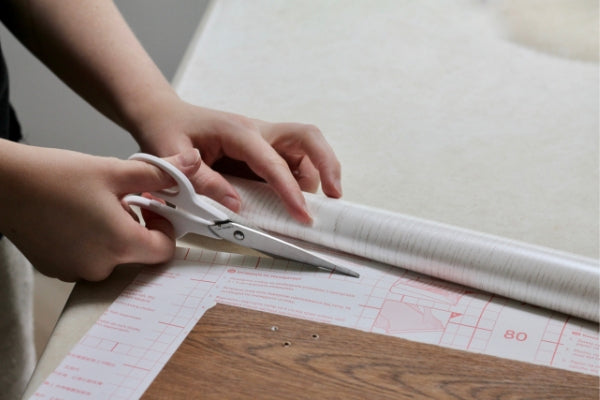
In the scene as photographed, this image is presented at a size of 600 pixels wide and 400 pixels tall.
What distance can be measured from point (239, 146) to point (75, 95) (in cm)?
115

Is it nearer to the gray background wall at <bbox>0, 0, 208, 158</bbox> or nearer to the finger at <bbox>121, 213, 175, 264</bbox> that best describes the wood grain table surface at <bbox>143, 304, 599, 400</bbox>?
the finger at <bbox>121, 213, 175, 264</bbox>

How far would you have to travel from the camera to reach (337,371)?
1.69ft

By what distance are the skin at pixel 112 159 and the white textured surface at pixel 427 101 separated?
104mm

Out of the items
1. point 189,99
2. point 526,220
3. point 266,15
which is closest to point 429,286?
point 526,220

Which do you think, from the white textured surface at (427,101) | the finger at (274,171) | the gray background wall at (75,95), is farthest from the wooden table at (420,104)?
the gray background wall at (75,95)

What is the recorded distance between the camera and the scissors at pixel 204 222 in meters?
0.62

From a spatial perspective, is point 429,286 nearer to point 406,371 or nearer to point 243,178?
point 406,371

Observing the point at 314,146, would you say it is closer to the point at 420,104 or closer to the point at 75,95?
the point at 420,104

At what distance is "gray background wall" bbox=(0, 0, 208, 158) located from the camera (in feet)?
5.53

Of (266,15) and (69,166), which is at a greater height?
(69,166)

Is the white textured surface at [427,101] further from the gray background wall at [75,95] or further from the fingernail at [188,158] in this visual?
the gray background wall at [75,95]

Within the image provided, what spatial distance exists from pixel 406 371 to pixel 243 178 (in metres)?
0.30

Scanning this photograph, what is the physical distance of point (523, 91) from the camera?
0.89 meters

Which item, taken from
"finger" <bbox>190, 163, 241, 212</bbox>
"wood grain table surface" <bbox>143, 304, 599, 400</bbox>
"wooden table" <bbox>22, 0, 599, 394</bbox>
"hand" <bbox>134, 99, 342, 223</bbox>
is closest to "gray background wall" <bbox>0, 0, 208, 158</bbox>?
"wooden table" <bbox>22, 0, 599, 394</bbox>
